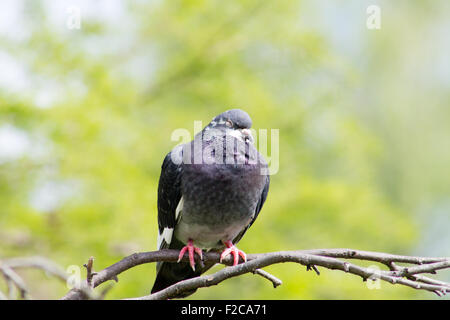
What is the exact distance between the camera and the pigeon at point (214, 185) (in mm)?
3785

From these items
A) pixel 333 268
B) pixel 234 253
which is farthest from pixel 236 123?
pixel 333 268

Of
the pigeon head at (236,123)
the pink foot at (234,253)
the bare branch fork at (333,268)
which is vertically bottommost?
the bare branch fork at (333,268)

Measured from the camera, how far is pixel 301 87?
9430mm

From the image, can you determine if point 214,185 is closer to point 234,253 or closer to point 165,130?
point 234,253

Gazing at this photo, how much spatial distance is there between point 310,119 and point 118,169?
3.54 m

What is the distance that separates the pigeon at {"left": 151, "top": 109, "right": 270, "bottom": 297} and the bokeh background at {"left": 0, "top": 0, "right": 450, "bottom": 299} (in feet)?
7.21

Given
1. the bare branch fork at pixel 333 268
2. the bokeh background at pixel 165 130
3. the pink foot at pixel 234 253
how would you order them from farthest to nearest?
the bokeh background at pixel 165 130 → the pink foot at pixel 234 253 → the bare branch fork at pixel 333 268

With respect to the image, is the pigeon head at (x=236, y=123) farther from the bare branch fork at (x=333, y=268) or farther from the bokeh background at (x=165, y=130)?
the bokeh background at (x=165, y=130)

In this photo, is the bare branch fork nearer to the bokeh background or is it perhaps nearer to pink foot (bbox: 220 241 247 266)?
pink foot (bbox: 220 241 247 266)

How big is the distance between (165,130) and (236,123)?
17.1 ft

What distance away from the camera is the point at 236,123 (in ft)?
12.6

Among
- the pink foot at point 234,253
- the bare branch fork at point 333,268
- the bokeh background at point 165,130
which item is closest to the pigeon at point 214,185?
the pink foot at point 234,253

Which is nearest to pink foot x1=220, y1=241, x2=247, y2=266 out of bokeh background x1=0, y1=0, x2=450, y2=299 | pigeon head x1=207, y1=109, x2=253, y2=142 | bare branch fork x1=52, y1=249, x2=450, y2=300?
pigeon head x1=207, y1=109, x2=253, y2=142
